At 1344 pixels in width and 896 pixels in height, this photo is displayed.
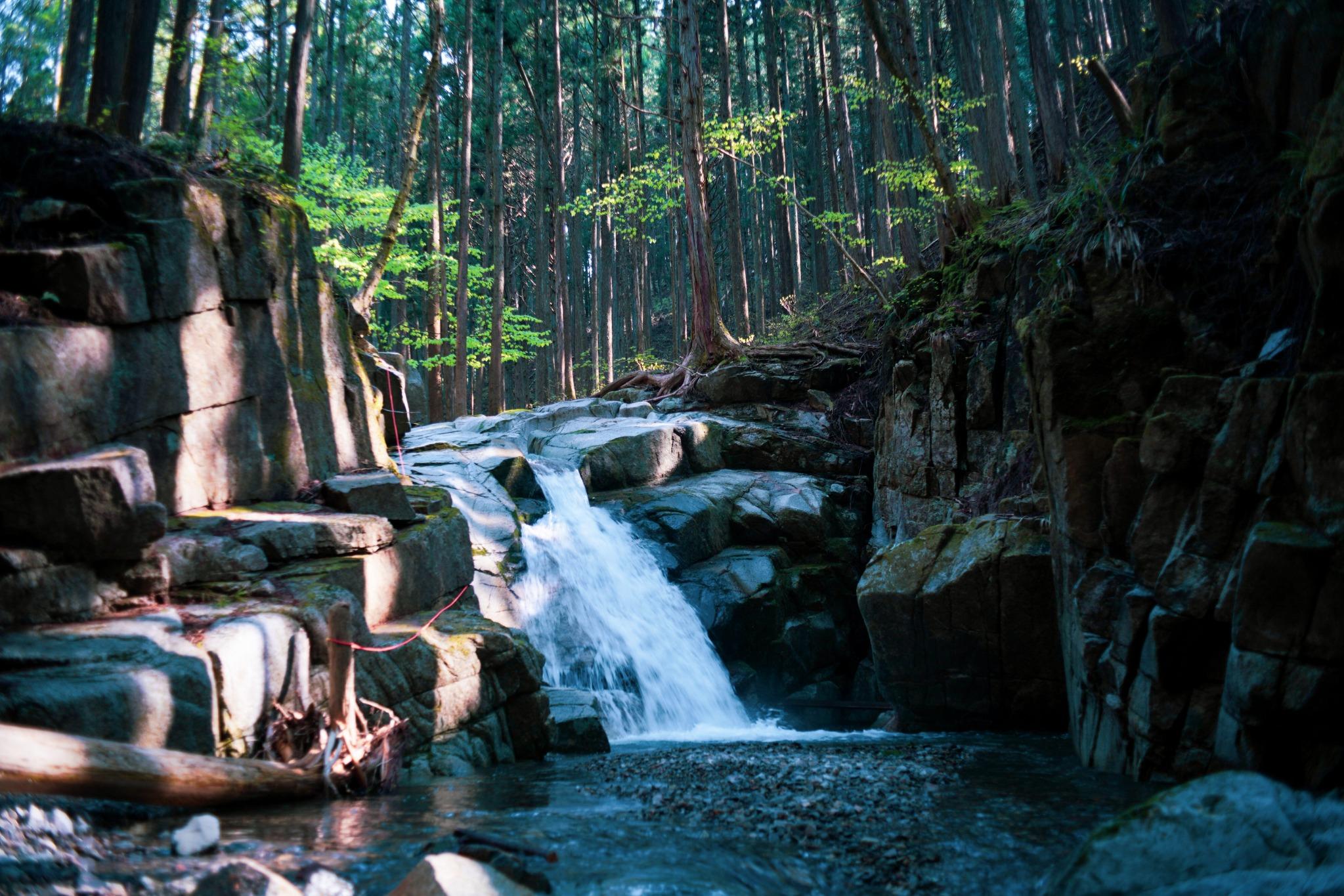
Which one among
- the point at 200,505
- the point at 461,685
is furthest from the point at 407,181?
the point at 461,685

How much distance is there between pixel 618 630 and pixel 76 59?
10.5m

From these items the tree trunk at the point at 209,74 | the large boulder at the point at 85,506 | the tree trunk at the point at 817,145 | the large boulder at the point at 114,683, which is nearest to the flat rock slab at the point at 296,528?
the large boulder at the point at 85,506

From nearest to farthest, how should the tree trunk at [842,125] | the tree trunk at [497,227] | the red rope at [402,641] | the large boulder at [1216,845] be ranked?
the large boulder at [1216,845]
the red rope at [402,641]
the tree trunk at [842,125]
the tree trunk at [497,227]

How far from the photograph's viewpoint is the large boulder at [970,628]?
8.38 metres

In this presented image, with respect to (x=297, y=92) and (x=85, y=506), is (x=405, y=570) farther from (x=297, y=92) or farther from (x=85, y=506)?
(x=297, y=92)

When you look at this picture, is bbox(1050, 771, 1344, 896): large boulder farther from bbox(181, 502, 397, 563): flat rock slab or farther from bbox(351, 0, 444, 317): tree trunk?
bbox(351, 0, 444, 317): tree trunk

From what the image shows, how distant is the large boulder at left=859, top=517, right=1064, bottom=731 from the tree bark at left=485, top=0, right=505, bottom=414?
14772mm

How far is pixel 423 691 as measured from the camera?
23.6 feet

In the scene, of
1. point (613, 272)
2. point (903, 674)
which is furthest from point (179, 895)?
point (613, 272)

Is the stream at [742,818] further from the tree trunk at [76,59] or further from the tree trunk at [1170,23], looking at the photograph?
the tree trunk at [76,59]

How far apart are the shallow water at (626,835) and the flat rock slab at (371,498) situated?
121 inches

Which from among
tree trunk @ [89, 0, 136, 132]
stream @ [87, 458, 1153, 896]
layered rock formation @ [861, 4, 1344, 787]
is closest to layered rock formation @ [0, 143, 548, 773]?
stream @ [87, 458, 1153, 896]

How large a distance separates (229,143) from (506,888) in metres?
12.1

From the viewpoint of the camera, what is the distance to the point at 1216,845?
12.3 feet
